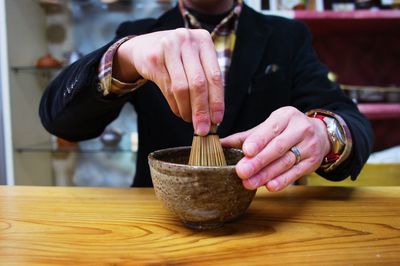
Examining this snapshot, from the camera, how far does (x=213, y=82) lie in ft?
1.55

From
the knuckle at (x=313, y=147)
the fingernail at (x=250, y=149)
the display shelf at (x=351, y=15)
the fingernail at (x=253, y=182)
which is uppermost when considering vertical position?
the display shelf at (x=351, y=15)

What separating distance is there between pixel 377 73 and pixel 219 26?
102 cm

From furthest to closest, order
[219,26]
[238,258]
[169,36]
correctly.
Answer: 1. [219,26]
2. [169,36]
3. [238,258]

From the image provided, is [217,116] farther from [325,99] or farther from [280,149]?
[325,99]

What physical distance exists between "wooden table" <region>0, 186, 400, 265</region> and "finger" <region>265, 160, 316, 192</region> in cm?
5

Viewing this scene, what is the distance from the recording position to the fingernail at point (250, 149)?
1.51 ft

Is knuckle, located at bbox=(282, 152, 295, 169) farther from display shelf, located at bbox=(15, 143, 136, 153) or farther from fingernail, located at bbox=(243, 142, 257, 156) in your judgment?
display shelf, located at bbox=(15, 143, 136, 153)

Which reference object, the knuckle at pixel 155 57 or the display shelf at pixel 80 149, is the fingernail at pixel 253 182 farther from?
the display shelf at pixel 80 149

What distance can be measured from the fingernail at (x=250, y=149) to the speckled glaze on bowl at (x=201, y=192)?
33mm

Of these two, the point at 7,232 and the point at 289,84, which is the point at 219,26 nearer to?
the point at 289,84

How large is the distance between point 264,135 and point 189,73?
129 millimetres

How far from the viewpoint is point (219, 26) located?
103 cm

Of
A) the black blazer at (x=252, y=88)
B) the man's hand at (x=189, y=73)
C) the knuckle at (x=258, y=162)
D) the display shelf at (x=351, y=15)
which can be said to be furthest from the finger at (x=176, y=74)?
the display shelf at (x=351, y=15)

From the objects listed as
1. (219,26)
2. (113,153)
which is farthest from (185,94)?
(113,153)
